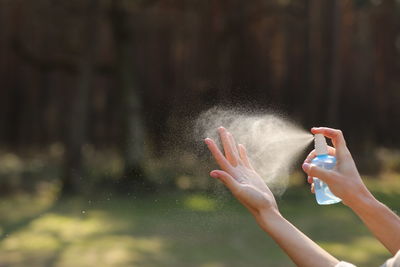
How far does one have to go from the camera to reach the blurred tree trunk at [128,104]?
6793mm

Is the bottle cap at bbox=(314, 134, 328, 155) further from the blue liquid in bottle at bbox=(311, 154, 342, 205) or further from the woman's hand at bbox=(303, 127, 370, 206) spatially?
the woman's hand at bbox=(303, 127, 370, 206)

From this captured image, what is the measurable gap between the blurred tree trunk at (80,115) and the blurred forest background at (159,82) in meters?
0.01

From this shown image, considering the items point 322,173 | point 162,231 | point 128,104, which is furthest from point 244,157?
point 128,104

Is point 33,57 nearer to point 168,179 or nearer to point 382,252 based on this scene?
point 168,179

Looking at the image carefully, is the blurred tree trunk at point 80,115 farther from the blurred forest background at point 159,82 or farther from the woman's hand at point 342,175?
the woman's hand at point 342,175

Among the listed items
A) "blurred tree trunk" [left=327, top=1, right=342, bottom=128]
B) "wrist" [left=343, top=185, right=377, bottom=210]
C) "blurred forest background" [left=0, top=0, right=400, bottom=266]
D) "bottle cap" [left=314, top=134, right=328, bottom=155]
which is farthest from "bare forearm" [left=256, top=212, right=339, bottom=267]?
"blurred tree trunk" [left=327, top=1, right=342, bottom=128]

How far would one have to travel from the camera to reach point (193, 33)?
26.2 ft

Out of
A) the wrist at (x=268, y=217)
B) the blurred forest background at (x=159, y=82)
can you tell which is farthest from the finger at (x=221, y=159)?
the blurred forest background at (x=159, y=82)

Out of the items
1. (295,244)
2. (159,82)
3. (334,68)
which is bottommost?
(295,244)

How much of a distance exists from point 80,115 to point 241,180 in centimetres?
518

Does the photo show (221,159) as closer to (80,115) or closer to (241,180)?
(241,180)

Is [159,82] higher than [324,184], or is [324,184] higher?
[159,82]

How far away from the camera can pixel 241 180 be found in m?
1.73

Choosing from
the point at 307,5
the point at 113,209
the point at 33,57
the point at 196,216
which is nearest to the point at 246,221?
the point at 196,216
